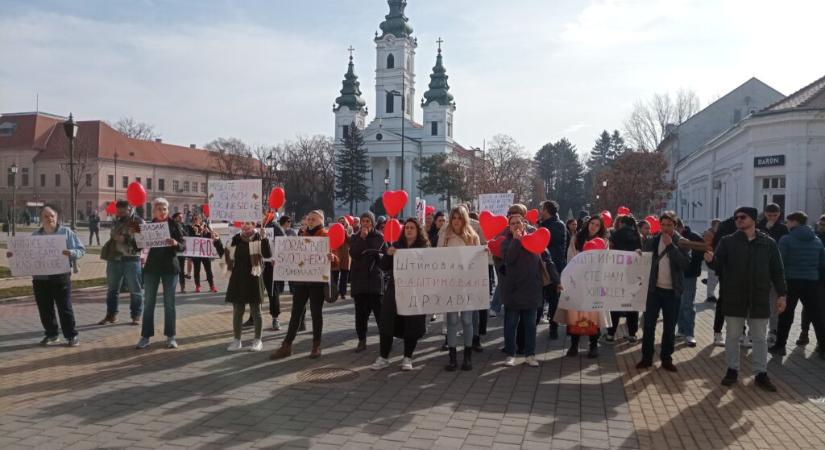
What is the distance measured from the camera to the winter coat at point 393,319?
303 inches

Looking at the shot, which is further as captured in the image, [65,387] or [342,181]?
[342,181]

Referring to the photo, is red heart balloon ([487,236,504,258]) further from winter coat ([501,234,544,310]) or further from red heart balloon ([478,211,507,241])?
winter coat ([501,234,544,310])

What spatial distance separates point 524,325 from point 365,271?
2.29m

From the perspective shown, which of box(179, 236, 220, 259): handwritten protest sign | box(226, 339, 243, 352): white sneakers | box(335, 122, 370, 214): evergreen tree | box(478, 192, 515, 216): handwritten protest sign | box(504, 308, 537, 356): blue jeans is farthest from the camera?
box(335, 122, 370, 214): evergreen tree

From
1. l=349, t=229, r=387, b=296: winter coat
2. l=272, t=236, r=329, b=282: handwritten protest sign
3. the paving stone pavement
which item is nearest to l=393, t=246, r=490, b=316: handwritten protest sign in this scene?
the paving stone pavement

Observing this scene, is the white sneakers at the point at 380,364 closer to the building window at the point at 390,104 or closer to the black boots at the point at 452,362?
the black boots at the point at 452,362

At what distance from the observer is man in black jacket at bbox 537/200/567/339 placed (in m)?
9.84

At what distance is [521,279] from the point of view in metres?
7.68

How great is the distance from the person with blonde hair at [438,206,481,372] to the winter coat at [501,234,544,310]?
0.52 m

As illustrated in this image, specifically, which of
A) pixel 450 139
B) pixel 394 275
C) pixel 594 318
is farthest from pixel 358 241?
pixel 450 139

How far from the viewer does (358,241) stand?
8.62m

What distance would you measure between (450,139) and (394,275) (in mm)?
98683

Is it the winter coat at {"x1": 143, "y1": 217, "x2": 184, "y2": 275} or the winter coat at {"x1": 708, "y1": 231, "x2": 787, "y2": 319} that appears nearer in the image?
the winter coat at {"x1": 708, "y1": 231, "x2": 787, "y2": 319}

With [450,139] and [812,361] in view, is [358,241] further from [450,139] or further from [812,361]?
[450,139]
